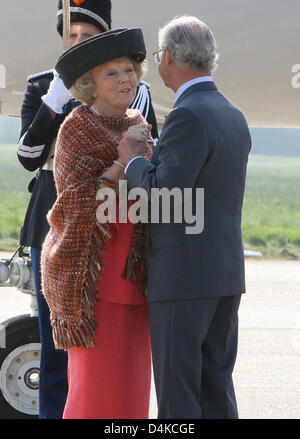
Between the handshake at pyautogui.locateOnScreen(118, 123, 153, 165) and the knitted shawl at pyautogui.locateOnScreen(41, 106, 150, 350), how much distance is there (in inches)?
1.7

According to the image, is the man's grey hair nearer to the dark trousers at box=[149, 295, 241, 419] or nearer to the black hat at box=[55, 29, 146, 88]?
the black hat at box=[55, 29, 146, 88]

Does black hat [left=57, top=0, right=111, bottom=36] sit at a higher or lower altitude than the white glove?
higher

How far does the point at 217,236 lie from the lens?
2.65m

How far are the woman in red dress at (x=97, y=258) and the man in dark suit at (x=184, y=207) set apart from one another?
0.07 m

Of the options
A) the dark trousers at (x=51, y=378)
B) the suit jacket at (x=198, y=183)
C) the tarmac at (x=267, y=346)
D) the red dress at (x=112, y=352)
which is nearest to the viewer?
the suit jacket at (x=198, y=183)

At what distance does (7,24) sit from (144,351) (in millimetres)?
3190

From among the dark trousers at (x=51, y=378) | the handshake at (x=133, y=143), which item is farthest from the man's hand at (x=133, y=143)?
the dark trousers at (x=51, y=378)

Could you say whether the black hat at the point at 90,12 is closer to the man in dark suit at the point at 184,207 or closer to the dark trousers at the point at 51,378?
the man in dark suit at the point at 184,207

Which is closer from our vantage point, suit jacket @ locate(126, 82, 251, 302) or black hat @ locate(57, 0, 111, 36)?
suit jacket @ locate(126, 82, 251, 302)

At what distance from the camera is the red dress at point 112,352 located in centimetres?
A: 267

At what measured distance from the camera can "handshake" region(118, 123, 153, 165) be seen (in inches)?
103

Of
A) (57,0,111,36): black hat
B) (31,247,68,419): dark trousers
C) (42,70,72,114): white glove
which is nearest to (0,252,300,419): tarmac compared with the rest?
(31,247,68,419): dark trousers

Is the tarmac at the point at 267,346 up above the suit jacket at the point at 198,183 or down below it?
below

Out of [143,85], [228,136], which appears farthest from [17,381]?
[228,136]
